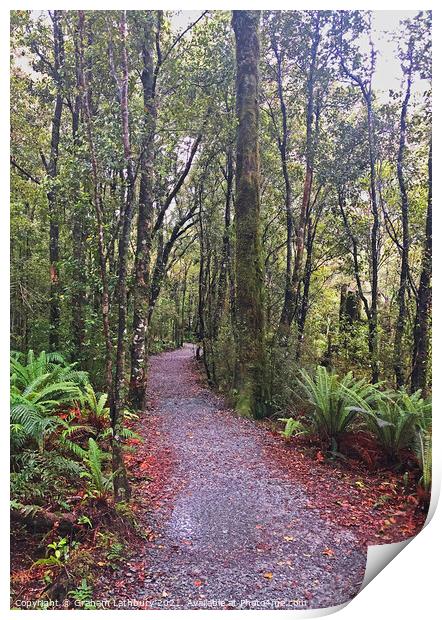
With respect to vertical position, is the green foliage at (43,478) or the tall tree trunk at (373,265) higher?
the tall tree trunk at (373,265)

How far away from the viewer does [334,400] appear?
11.4 ft

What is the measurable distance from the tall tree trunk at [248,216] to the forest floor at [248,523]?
4.14 ft

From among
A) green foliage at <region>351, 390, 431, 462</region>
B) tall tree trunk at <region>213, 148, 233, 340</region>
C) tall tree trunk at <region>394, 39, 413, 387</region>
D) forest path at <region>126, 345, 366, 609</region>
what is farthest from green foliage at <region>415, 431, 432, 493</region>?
tall tree trunk at <region>213, 148, 233, 340</region>

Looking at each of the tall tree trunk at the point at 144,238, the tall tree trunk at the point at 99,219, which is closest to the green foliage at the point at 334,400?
the tall tree trunk at the point at 144,238

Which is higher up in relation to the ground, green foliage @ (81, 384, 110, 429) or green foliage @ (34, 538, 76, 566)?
green foliage @ (81, 384, 110, 429)

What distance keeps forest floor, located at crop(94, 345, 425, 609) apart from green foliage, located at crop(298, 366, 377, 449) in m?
0.23

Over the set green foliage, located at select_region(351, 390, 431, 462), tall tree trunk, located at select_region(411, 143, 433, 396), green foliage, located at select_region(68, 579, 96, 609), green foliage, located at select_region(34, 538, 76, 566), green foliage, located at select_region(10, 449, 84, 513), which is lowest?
green foliage, located at select_region(68, 579, 96, 609)

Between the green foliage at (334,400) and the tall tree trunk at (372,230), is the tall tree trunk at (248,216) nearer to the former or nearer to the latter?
the green foliage at (334,400)

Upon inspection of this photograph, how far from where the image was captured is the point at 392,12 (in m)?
3.21

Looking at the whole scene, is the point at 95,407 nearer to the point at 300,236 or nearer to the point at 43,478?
the point at 43,478

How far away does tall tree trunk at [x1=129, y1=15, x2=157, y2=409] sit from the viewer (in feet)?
12.6

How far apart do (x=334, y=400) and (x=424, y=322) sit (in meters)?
1.01

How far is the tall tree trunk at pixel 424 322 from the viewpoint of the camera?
11.0 ft

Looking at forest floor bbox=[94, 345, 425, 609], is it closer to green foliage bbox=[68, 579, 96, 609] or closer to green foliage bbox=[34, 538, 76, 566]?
green foliage bbox=[68, 579, 96, 609]
